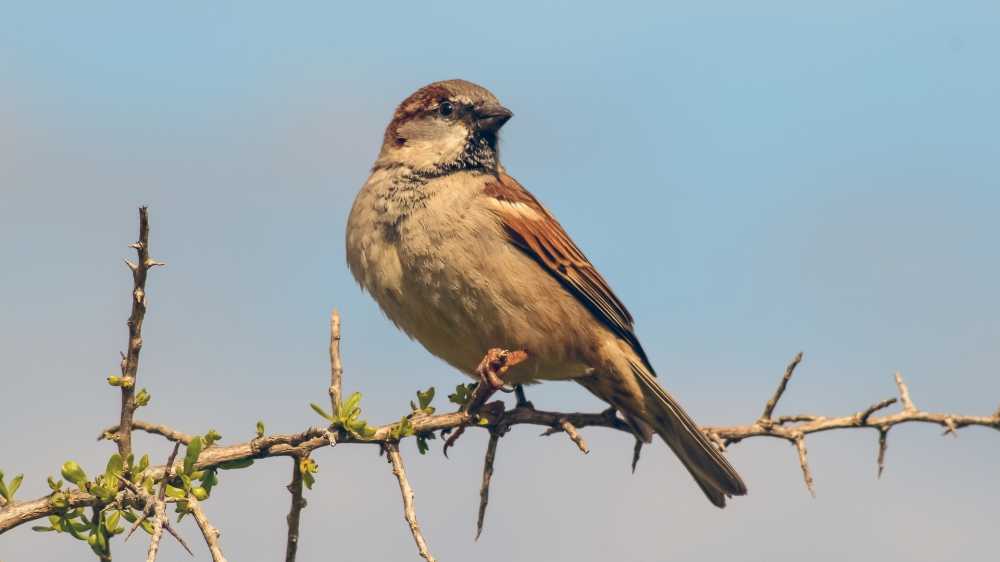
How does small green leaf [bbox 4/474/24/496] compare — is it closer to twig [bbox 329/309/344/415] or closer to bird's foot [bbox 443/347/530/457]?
twig [bbox 329/309/344/415]

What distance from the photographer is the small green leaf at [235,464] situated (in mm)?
4287

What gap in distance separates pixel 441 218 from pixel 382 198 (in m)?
0.47

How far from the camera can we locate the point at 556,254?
703cm

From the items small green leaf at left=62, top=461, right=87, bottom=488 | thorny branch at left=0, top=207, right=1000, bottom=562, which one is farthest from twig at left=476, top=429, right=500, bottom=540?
small green leaf at left=62, top=461, right=87, bottom=488

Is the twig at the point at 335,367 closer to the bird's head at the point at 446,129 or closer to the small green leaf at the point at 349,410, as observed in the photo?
the small green leaf at the point at 349,410

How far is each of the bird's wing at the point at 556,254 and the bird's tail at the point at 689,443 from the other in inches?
9.6

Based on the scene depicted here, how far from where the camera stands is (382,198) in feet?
22.1

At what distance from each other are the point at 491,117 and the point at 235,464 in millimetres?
3792

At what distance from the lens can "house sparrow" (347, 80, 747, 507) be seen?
6301mm

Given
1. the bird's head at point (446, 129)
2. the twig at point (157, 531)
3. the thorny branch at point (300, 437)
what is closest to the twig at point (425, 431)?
the thorny branch at point (300, 437)

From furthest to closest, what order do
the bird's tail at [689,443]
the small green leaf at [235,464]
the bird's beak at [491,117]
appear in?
1. the bird's beak at [491,117]
2. the bird's tail at [689,443]
3. the small green leaf at [235,464]

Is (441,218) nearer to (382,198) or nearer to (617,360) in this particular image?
(382,198)

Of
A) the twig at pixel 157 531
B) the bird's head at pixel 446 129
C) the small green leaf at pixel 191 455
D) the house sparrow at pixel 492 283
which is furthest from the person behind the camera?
the bird's head at pixel 446 129

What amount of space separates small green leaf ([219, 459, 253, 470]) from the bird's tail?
2.89m
